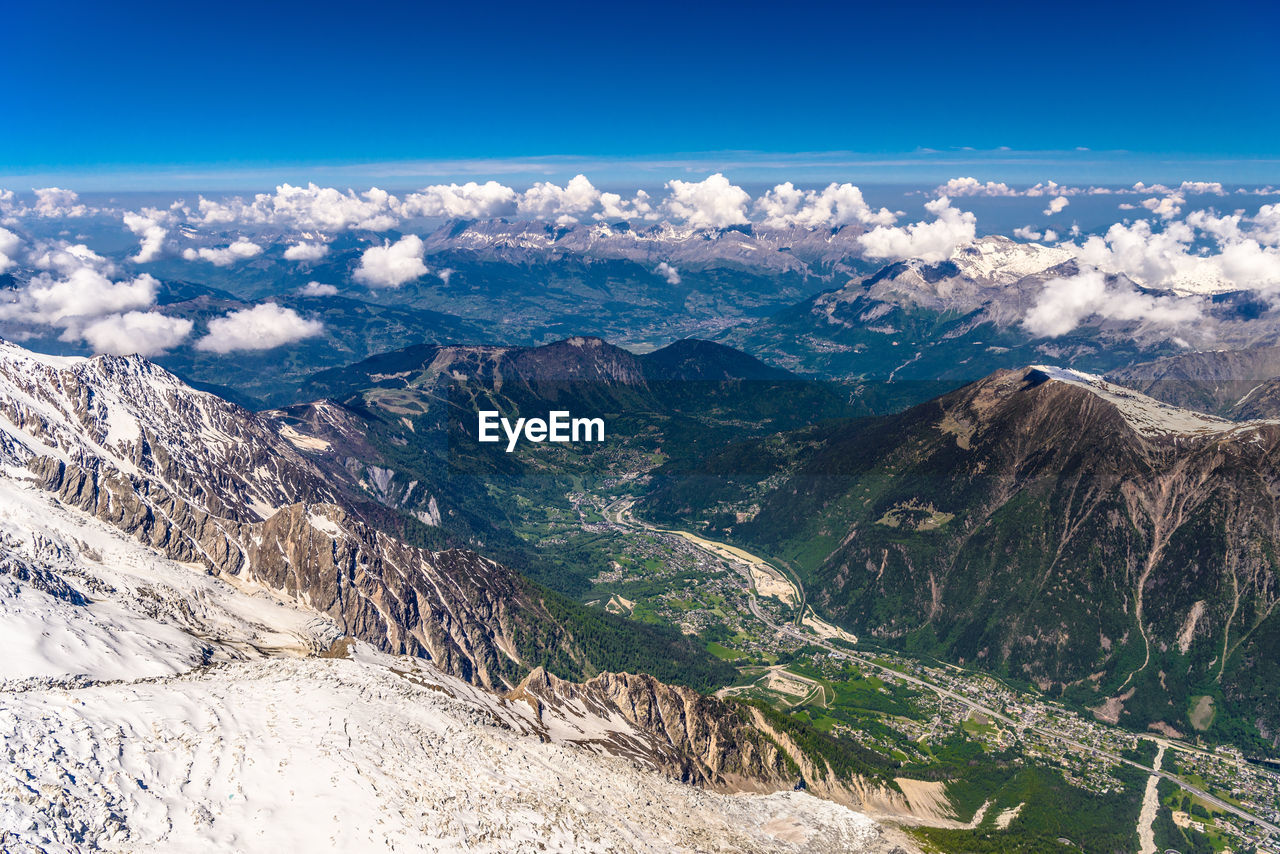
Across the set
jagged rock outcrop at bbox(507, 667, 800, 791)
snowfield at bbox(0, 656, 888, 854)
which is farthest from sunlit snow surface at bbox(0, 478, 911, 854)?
jagged rock outcrop at bbox(507, 667, 800, 791)

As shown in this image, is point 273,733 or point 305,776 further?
point 273,733

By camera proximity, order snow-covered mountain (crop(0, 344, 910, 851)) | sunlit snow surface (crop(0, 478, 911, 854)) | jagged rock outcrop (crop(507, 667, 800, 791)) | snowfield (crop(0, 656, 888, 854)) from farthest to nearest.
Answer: jagged rock outcrop (crop(507, 667, 800, 791)), snow-covered mountain (crop(0, 344, 910, 851)), sunlit snow surface (crop(0, 478, 911, 854)), snowfield (crop(0, 656, 888, 854))

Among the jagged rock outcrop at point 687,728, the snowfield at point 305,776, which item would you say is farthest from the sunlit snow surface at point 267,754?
the jagged rock outcrop at point 687,728

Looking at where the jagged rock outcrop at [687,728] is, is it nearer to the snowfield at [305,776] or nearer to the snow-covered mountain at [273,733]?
the snow-covered mountain at [273,733]

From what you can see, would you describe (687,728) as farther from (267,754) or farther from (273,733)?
(267,754)

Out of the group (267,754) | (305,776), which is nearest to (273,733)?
(267,754)

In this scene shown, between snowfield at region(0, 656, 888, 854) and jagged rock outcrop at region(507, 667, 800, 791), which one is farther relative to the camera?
jagged rock outcrop at region(507, 667, 800, 791)

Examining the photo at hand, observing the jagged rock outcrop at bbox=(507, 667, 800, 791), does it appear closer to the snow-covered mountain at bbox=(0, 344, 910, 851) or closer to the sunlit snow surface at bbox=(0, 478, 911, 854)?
the snow-covered mountain at bbox=(0, 344, 910, 851)
